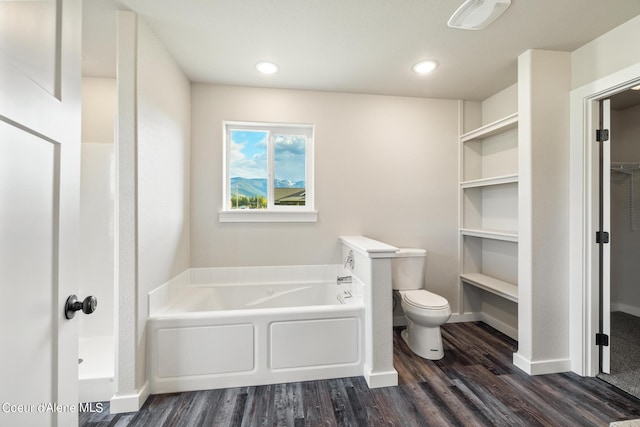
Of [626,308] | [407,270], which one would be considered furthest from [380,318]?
[626,308]

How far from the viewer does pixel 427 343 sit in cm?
225

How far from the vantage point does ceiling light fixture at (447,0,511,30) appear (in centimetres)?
156

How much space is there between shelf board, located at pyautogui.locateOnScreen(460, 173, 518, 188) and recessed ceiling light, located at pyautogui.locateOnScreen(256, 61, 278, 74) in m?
2.08

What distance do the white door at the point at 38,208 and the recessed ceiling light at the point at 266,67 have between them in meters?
1.46

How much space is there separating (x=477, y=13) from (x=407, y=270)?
6.47ft

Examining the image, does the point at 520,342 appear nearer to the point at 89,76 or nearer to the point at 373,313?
the point at 373,313

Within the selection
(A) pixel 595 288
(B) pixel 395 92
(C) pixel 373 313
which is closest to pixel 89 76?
(B) pixel 395 92

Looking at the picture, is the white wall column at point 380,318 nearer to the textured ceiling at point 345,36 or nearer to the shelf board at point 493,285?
the shelf board at point 493,285

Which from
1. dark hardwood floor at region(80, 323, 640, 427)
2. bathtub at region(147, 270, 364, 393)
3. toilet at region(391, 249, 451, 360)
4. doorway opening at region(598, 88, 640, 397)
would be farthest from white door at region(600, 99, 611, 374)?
bathtub at region(147, 270, 364, 393)

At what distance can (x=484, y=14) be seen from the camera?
1639 millimetres

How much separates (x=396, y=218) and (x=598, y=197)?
4.86 feet

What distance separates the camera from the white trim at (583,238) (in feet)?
6.37

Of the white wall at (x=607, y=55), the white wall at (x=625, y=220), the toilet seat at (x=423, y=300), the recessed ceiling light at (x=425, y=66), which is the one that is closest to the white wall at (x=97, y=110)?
the recessed ceiling light at (x=425, y=66)

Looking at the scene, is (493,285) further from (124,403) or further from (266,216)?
(124,403)
